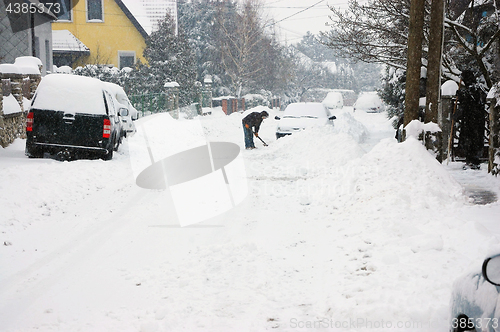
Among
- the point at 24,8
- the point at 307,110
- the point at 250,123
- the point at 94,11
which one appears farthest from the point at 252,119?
the point at 94,11

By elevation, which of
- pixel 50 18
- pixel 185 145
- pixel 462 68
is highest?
pixel 50 18

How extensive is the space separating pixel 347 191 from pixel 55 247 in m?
4.84

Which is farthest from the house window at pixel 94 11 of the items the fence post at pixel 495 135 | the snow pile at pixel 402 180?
the fence post at pixel 495 135

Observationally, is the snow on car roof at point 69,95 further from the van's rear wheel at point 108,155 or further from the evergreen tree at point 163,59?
the evergreen tree at point 163,59

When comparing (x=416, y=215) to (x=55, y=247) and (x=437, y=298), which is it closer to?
(x=437, y=298)

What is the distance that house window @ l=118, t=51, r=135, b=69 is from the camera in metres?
33.6

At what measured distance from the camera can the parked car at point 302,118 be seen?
1844 cm

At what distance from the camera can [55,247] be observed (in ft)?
19.8

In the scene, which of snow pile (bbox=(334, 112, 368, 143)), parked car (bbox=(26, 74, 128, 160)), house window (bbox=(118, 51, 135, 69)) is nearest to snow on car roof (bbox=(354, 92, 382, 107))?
snow pile (bbox=(334, 112, 368, 143))

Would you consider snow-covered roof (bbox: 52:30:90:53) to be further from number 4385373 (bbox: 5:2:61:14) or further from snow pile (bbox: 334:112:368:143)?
snow pile (bbox: 334:112:368:143)

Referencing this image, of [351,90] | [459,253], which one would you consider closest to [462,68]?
[459,253]

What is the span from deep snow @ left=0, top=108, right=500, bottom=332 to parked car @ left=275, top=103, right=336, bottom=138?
334 inches

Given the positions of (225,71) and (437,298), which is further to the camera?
(225,71)

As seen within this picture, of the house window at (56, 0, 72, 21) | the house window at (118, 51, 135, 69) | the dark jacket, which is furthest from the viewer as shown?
the house window at (118, 51, 135, 69)
